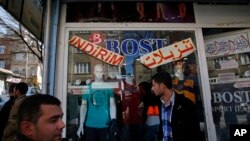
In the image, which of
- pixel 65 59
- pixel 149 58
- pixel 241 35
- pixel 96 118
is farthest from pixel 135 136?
pixel 241 35

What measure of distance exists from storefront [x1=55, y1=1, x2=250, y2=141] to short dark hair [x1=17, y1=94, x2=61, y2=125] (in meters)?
2.60

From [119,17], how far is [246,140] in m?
2.81

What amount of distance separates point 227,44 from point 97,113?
2.53m

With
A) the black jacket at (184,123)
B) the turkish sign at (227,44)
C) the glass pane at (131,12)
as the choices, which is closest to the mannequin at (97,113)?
the glass pane at (131,12)

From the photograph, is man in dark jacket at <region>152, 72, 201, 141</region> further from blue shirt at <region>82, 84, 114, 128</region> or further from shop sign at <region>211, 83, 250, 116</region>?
shop sign at <region>211, 83, 250, 116</region>

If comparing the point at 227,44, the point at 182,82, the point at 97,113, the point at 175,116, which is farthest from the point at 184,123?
the point at 227,44

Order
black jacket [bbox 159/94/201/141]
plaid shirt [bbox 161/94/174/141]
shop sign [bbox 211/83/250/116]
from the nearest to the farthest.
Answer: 1. black jacket [bbox 159/94/201/141]
2. plaid shirt [bbox 161/94/174/141]
3. shop sign [bbox 211/83/250/116]

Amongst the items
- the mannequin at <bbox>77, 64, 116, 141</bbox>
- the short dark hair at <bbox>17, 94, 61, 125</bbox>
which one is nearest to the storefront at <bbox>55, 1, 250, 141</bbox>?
the mannequin at <bbox>77, 64, 116, 141</bbox>

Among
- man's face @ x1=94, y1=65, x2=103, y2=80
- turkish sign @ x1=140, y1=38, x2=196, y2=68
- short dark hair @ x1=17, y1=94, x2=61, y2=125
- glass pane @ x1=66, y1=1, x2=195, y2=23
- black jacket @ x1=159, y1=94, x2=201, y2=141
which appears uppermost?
glass pane @ x1=66, y1=1, x2=195, y2=23

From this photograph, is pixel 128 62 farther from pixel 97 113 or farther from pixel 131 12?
pixel 97 113

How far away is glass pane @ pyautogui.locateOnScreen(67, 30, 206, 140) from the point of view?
4.51 metres

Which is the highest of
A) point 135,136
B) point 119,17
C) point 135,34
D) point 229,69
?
point 119,17

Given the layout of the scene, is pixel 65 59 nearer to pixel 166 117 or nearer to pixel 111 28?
pixel 111 28

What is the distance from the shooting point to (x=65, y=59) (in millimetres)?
4480
